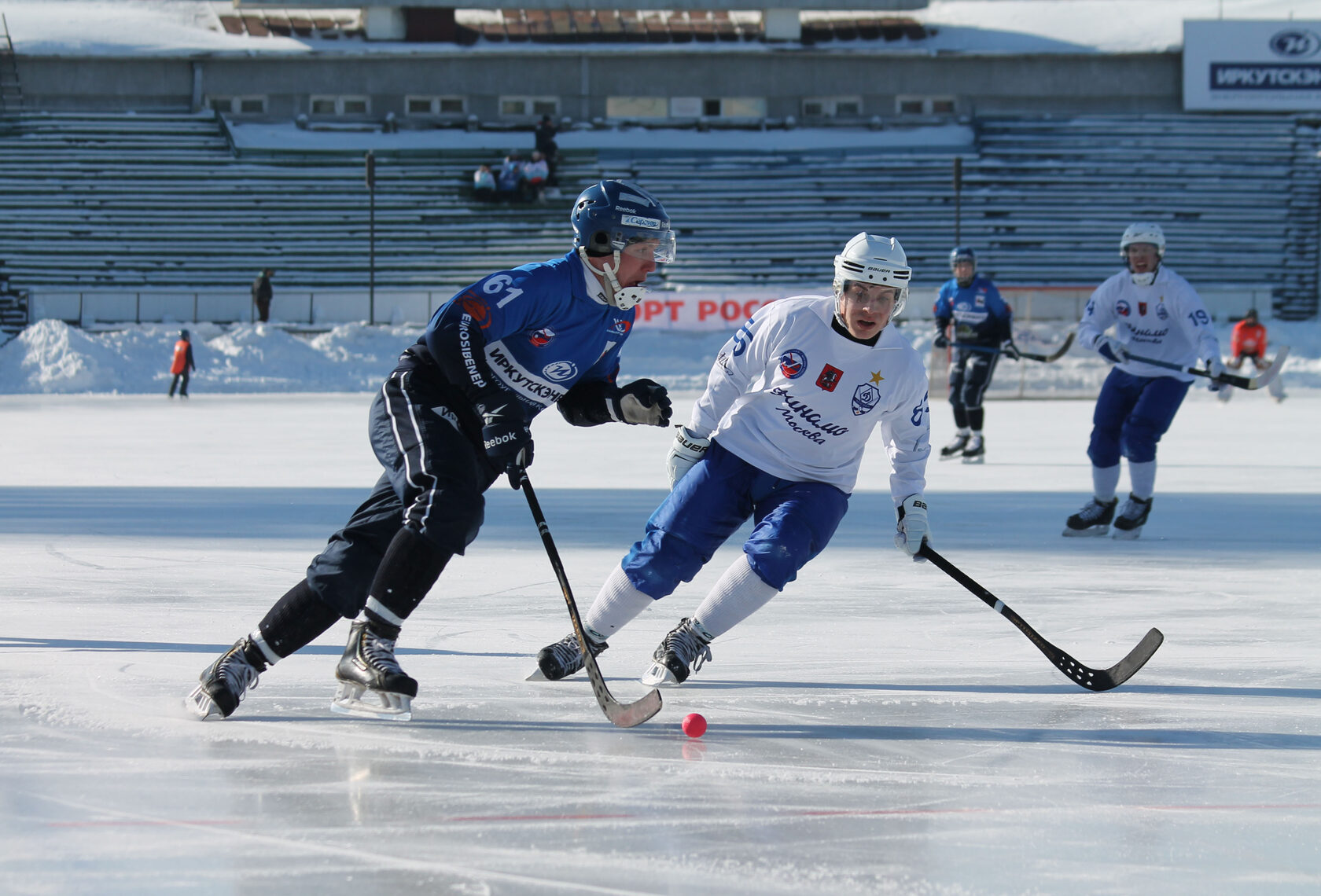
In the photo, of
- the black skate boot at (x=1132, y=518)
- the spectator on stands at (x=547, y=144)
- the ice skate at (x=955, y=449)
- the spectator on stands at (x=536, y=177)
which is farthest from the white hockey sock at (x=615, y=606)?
the spectator on stands at (x=547, y=144)

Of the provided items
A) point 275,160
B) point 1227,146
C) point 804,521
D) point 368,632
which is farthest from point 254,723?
point 1227,146

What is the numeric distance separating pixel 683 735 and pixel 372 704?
2.35ft

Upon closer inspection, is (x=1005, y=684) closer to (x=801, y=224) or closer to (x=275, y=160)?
(x=801, y=224)

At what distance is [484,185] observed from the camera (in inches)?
1047

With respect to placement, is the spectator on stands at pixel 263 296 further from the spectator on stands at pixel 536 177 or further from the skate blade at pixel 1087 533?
the skate blade at pixel 1087 533

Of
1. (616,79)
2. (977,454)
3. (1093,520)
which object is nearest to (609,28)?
(616,79)

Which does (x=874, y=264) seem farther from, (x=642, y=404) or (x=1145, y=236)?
(x=1145, y=236)

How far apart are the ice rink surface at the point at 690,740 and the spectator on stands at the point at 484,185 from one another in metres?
20.9

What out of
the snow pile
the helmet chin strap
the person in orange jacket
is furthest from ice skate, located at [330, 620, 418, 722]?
the snow pile

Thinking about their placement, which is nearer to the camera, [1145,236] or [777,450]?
[777,450]

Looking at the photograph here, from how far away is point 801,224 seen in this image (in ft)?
86.7

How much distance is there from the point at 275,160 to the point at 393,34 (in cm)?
545

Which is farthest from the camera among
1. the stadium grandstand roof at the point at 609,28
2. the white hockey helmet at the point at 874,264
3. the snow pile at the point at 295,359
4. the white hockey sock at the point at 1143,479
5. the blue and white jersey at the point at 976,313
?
the stadium grandstand roof at the point at 609,28

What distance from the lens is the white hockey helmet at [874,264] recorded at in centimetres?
338
